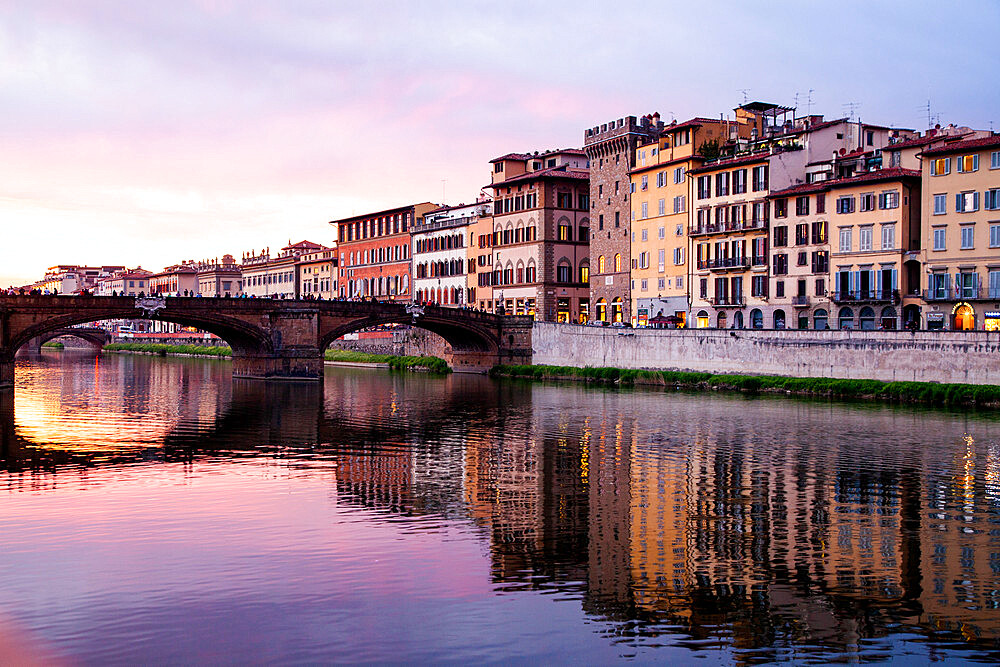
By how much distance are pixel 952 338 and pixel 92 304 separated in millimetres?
46429

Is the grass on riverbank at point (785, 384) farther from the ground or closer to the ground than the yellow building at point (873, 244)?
closer to the ground

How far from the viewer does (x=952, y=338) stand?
168 ft

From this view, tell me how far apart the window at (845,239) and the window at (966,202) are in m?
7.18

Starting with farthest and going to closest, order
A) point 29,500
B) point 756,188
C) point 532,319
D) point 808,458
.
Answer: point 532,319 < point 756,188 < point 808,458 < point 29,500

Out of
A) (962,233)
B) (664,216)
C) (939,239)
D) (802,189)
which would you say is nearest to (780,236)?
(802,189)

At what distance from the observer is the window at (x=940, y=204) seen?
57.6 m

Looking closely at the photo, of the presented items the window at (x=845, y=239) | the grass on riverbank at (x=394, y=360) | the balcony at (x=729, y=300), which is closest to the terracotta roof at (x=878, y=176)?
the window at (x=845, y=239)

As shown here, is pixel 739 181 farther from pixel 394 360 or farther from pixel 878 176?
pixel 394 360

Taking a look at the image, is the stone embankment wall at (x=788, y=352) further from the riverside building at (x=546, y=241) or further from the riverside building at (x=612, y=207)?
the riverside building at (x=546, y=241)

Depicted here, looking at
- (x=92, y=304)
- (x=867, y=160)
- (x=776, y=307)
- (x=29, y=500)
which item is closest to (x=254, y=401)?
(x=92, y=304)

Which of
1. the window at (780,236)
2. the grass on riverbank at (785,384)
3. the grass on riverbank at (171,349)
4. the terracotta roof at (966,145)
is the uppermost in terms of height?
the terracotta roof at (966,145)

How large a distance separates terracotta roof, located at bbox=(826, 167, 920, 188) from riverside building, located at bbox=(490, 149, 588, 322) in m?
29.7

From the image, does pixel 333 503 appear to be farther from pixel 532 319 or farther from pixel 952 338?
pixel 532 319

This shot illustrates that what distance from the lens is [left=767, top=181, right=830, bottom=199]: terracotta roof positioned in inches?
2520
